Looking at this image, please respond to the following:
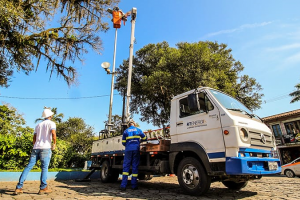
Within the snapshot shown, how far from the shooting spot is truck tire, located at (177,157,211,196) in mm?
4051

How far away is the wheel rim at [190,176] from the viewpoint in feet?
13.9

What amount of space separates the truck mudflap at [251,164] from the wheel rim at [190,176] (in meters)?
0.75

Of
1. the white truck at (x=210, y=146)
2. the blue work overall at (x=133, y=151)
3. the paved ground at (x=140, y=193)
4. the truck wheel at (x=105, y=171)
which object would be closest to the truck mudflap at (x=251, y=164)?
the white truck at (x=210, y=146)

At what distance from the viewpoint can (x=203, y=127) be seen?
4391mm

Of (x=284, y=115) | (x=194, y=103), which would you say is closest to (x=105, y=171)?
(x=194, y=103)

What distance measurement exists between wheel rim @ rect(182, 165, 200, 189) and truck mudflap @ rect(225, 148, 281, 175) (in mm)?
746

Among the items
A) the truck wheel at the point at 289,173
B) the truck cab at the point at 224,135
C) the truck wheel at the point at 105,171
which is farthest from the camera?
the truck wheel at the point at 289,173

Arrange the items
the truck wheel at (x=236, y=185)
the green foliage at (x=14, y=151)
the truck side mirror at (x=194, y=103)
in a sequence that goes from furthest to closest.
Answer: the green foliage at (x=14, y=151)
the truck wheel at (x=236, y=185)
the truck side mirror at (x=194, y=103)

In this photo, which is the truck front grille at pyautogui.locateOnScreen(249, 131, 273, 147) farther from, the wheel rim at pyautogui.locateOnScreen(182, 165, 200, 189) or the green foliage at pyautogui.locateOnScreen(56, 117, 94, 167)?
the green foliage at pyautogui.locateOnScreen(56, 117, 94, 167)

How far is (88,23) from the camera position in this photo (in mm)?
8555

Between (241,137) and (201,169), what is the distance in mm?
1072

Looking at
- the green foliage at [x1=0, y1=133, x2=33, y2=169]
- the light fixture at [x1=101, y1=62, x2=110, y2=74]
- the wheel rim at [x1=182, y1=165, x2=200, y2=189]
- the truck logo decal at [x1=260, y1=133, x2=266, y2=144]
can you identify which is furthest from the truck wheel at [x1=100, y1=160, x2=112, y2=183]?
the light fixture at [x1=101, y1=62, x2=110, y2=74]

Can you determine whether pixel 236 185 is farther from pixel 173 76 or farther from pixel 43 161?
pixel 173 76

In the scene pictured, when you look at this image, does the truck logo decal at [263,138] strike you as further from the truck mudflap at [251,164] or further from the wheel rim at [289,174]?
the wheel rim at [289,174]
